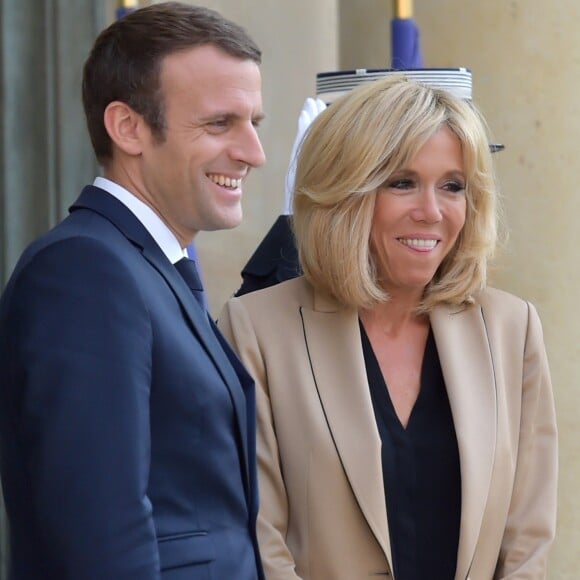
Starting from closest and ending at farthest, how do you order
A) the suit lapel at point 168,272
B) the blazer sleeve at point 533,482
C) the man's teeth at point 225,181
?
1. the suit lapel at point 168,272
2. the man's teeth at point 225,181
3. the blazer sleeve at point 533,482

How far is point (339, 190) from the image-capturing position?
3027mm

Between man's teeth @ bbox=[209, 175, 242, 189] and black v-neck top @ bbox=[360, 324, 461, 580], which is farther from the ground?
man's teeth @ bbox=[209, 175, 242, 189]

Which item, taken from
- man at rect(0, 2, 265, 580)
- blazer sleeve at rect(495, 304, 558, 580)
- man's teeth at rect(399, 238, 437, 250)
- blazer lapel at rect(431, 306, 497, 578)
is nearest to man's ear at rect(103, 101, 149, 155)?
man at rect(0, 2, 265, 580)

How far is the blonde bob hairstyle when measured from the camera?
3008mm

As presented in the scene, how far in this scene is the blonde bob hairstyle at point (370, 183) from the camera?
3008 mm

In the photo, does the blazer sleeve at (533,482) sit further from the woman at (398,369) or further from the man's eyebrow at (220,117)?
the man's eyebrow at (220,117)

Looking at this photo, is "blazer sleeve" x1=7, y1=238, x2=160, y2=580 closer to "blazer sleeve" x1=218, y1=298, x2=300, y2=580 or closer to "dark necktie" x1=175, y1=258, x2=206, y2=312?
"dark necktie" x1=175, y1=258, x2=206, y2=312

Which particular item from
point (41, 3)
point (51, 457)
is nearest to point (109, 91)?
point (51, 457)

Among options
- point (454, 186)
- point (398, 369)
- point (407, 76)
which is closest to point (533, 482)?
point (398, 369)

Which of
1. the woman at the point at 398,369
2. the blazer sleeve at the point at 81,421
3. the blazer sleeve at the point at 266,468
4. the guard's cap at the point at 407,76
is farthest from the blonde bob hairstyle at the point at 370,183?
the blazer sleeve at the point at 81,421

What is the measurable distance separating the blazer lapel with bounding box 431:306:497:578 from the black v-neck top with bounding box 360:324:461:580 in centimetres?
4

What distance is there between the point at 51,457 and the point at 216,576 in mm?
369

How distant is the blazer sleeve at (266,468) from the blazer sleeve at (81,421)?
0.97m

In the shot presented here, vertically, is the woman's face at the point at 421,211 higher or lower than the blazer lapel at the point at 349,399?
higher
